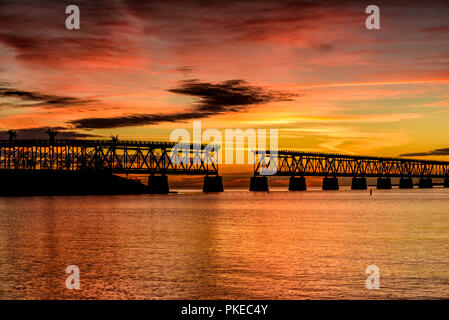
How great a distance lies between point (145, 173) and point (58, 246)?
475 ft

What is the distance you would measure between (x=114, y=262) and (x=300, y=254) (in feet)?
42.0

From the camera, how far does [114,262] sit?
36.6 m

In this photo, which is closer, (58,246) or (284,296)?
(284,296)

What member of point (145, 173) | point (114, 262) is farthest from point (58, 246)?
point (145, 173)
